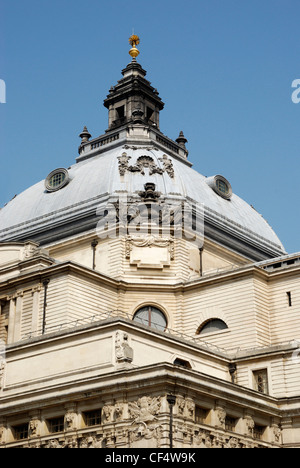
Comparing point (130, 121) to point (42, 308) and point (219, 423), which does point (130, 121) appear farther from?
point (219, 423)

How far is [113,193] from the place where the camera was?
73.9 m

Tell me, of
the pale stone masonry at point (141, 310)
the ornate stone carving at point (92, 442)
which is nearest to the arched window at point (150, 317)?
the pale stone masonry at point (141, 310)

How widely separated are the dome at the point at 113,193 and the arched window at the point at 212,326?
1220 centimetres

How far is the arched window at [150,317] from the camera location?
6875 centimetres

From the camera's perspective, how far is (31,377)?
54.6 meters

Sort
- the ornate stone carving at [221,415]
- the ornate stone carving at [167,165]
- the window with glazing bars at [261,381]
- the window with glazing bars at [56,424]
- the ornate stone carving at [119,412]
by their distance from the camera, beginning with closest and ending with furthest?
the ornate stone carving at [119,412] → the ornate stone carving at [221,415] → the window with glazing bars at [56,424] → the window with glazing bars at [261,381] → the ornate stone carving at [167,165]

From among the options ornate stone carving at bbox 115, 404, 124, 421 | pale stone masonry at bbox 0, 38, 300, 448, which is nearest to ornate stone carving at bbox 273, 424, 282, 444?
pale stone masonry at bbox 0, 38, 300, 448

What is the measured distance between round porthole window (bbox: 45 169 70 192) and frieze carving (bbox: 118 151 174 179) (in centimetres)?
626

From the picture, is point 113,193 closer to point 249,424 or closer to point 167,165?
point 167,165

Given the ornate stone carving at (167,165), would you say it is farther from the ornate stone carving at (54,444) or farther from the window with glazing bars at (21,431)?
the ornate stone carving at (54,444)

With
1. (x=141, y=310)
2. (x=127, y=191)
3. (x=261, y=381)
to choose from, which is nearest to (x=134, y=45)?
(x=127, y=191)

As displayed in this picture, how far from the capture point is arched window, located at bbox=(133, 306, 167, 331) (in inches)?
2707

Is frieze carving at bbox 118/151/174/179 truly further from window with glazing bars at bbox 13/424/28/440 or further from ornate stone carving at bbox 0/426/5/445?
ornate stone carving at bbox 0/426/5/445

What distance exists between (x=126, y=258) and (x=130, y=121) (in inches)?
948
